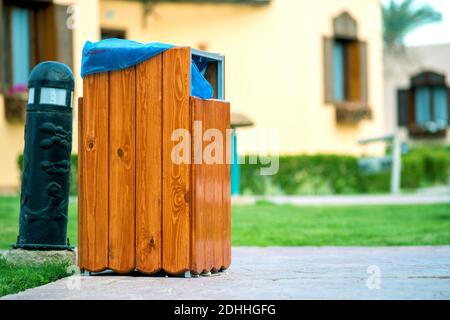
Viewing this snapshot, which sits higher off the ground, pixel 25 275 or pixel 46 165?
pixel 46 165

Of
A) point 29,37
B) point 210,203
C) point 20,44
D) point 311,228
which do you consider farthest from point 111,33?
point 210,203

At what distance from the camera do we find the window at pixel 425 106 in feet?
106

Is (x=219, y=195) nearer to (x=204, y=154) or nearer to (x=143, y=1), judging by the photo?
(x=204, y=154)

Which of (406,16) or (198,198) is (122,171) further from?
(406,16)

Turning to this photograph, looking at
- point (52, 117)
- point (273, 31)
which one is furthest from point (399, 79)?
point (52, 117)

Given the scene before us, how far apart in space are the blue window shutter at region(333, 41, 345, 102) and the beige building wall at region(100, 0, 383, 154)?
1182 mm

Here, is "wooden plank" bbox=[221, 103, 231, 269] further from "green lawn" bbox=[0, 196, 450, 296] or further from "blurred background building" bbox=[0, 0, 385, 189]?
"blurred background building" bbox=[0, 0, 385, 189]

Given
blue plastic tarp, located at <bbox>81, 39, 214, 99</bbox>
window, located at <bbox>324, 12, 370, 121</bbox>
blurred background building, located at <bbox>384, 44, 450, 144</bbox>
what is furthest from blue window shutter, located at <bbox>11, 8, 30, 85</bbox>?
blurred background building, located at <bbox>384, 44, 450, 144</bbox>

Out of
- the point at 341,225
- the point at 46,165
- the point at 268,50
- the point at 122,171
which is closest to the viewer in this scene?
the point at 122,171

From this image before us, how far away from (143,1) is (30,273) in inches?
538

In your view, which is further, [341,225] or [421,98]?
[421,98]

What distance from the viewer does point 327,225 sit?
416 inches

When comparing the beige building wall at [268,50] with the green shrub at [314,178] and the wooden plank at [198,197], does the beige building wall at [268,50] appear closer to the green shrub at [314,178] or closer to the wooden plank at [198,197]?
the green shrub at [314,178]

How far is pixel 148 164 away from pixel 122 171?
171mm
